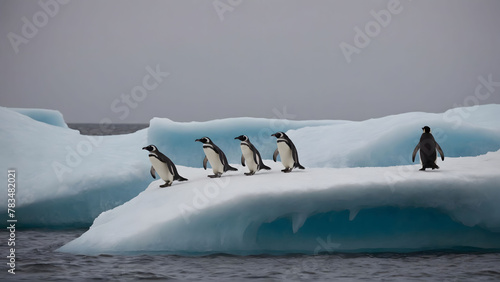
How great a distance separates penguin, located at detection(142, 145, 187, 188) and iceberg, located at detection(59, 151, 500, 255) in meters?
0.79

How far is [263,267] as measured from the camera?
20.8 ft

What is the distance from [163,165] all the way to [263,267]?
277 centimetres

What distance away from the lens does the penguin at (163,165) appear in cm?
838

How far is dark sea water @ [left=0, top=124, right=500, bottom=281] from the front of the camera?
19.6 ft

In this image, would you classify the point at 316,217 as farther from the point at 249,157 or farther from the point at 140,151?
the point at 140,151

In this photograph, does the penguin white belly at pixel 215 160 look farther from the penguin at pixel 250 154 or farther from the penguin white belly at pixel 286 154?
the penguin white belly at pixel 286 154

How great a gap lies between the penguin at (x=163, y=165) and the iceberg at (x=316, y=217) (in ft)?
2.59

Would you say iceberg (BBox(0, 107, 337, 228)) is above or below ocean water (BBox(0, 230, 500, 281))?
above

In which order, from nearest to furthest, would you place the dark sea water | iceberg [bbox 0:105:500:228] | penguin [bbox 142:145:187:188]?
the dark sea water → penguin [bbox 142:145:187:188] → iceberg [bbox 0:105:500:228]

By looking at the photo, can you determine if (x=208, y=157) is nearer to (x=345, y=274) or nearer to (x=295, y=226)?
(x=295, y=226)

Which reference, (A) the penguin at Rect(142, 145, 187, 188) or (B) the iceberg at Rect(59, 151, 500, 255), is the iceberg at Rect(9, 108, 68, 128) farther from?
(B) the iceberg at Rect(59, 151, 500, 255)

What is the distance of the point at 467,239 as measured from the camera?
7.48m

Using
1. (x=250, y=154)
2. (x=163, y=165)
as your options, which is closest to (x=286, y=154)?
(x=250, y=154)

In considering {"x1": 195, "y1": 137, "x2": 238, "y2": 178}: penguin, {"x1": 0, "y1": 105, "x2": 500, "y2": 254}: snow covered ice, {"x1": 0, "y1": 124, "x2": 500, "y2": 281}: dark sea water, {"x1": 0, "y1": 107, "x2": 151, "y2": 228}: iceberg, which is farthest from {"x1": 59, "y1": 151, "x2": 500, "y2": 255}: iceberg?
{"x1": 0, "y1": 107, "x2": 151, "y2": 228}: iceberg
